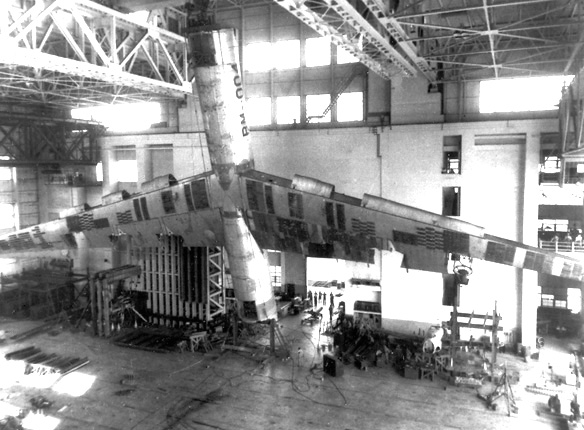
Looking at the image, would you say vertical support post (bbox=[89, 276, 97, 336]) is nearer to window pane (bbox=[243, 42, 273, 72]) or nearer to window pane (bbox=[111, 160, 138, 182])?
window pane (bbox=[111, 160, 138, 182])

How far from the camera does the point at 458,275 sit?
1731 cm

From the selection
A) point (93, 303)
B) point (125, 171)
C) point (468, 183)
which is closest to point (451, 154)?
point (468, 183)

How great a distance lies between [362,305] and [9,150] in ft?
72.0

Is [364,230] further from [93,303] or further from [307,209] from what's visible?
[93,303]

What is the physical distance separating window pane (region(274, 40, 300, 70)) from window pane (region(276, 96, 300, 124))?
1653 mm

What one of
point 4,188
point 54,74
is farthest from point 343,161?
point 4,188

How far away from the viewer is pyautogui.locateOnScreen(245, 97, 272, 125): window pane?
26.3 meters

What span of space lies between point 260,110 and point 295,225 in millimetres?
10583

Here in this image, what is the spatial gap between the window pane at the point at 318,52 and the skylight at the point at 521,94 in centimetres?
765

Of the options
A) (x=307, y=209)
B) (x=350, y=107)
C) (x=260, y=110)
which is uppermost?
(x=260, y=110)

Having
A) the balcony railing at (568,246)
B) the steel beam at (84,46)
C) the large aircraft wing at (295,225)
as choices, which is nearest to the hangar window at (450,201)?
the balcony railing at (568,246)

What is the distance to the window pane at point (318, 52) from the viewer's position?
24906 mm

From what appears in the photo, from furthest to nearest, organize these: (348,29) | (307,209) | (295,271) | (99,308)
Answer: (295,271)
(99,308)
(307,209)
(348,29)

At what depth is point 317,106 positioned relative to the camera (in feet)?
83.3
